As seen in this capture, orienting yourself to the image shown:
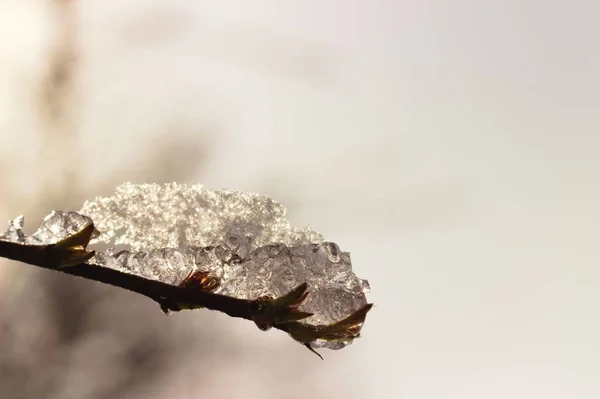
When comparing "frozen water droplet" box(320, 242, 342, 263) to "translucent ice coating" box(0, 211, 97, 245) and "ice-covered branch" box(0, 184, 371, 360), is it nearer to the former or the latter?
"ice-covered branch" box(0, 184, 371, 360)

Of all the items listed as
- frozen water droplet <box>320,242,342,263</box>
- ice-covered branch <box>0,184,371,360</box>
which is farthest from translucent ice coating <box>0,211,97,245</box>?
frozen water droplet <box>320,242,342,263</box>

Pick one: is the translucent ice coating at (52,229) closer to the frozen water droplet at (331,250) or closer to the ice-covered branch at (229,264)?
the ice-covered branch at (229,264)

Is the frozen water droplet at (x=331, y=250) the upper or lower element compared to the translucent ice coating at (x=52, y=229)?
upper

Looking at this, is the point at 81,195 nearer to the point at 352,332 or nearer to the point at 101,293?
the point at 101,293

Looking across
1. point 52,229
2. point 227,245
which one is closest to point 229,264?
point 227,245

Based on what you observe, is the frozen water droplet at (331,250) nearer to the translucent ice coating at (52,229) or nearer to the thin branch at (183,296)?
the thin branch at (183,296)

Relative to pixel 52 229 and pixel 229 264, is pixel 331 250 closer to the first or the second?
pixel 229 264

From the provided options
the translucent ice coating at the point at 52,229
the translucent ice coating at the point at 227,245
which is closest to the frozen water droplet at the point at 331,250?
the translucent ice coating at the point at 227,245

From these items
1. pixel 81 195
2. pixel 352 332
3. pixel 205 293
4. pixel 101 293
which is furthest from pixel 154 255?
Result: pixel 101 293
